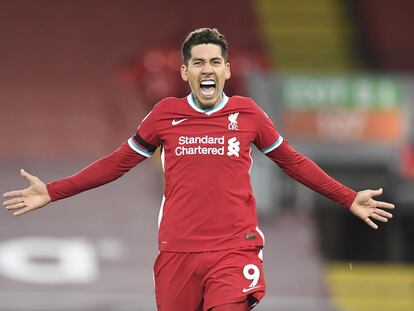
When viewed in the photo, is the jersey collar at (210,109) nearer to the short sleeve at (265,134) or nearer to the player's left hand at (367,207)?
the short sleeve at (265,134)

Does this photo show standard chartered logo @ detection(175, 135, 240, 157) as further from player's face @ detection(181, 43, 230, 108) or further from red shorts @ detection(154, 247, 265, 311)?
red shorts @ detection(154, 247, 265, 311)

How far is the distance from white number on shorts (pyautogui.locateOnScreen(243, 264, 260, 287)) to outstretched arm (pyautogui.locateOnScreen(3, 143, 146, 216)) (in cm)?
74

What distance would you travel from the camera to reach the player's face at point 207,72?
17.4ft

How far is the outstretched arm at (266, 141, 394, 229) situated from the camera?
5.53 meters

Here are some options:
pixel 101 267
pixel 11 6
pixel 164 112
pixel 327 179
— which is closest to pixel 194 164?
pixel 164 112

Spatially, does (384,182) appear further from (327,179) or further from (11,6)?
(327,179)

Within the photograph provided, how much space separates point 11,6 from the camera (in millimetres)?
15086

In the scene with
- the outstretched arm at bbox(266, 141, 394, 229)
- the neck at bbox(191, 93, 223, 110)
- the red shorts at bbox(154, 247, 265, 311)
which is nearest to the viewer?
the red shorts at bbox(154, 247, 265, 311)

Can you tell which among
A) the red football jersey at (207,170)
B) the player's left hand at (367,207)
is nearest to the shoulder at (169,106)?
the red football jersey at (207,170)

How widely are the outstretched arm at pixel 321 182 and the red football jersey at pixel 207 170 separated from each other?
0.25ft

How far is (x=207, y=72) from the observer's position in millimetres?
5293

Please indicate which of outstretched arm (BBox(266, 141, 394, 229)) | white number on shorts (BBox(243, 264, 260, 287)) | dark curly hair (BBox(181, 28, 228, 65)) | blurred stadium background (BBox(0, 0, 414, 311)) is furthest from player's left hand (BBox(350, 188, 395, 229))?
blurred stadium background (BBox(0, 0, 414, 311))

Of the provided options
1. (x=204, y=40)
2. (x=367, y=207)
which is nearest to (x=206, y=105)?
(x=204, y=40)

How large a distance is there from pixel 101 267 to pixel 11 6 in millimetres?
4398
